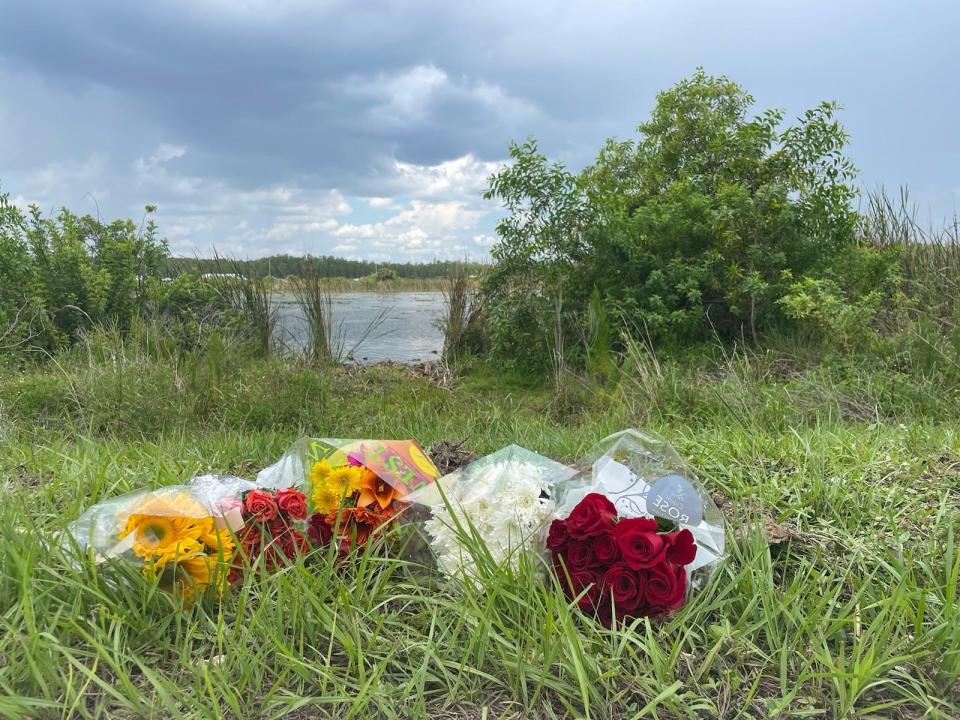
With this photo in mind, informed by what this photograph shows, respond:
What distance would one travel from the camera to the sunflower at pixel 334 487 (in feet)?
7.16

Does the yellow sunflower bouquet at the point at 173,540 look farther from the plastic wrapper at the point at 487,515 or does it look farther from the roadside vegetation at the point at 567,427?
the plastic wrapper at the point at 487,515

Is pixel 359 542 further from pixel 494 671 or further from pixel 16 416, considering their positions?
pixel 16 416

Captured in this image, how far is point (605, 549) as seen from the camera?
1888mm

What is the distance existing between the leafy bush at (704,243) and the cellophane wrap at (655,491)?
4.35m

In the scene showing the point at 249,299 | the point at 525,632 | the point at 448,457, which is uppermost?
the point at 249,299

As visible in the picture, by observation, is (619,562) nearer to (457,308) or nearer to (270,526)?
(270,526)

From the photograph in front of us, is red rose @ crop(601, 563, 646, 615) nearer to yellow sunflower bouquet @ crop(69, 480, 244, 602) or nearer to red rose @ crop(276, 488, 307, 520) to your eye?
red rose @ crop(276, 488, 307, 520)

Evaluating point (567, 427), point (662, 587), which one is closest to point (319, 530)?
point (662, 587)

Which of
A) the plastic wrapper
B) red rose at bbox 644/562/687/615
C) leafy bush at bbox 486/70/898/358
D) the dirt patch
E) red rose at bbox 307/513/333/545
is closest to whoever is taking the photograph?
red rose at bbox 644/562/687/615

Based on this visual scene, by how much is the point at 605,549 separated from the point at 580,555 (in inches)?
2.9

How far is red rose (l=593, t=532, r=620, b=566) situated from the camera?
188 centimetres

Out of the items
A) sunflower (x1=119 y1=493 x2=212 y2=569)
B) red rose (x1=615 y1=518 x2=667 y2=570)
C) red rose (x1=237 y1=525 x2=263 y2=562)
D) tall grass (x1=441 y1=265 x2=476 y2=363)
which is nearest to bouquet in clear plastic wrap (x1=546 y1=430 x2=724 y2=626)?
red rose (x1=615 y1=518 x2=667 y2=570)

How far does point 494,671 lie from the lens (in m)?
1.75

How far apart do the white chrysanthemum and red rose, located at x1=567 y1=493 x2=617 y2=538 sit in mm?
129
